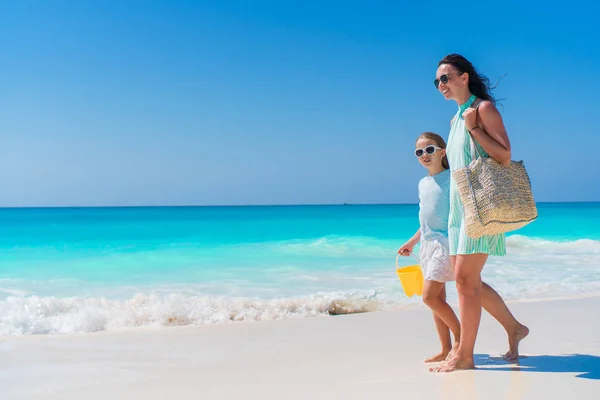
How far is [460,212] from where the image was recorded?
3.51 m

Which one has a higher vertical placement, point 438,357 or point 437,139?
point 437,139

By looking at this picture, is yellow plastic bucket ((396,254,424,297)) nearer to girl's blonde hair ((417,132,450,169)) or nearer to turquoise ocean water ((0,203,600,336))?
girl's blonde hair ((417,132,450,169))

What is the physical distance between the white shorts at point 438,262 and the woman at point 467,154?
132 mm

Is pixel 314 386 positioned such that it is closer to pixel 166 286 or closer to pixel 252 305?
pixel 252 305

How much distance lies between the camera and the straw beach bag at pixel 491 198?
3279mm

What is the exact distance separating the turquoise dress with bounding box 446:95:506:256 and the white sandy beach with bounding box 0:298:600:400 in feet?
2.39

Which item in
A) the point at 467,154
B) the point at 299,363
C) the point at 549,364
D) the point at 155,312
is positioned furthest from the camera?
the point at 155,312

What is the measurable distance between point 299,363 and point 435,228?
1.27 m

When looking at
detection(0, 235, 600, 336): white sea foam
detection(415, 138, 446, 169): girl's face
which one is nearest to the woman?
detection(415, 138, 446, 169): girl's face

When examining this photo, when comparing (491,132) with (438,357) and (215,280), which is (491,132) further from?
(215,280)

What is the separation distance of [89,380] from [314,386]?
1396 mm

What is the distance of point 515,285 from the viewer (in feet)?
30.3

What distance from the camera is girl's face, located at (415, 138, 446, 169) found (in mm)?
3881

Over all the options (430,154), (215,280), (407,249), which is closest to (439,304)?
(407,249)
